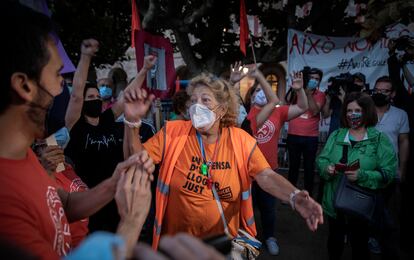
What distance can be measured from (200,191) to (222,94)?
31.5 inches

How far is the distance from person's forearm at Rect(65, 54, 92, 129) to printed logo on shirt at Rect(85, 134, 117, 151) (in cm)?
36

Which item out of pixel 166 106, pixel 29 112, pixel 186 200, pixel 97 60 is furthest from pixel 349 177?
pixel 97 60

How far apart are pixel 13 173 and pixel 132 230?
0.45m

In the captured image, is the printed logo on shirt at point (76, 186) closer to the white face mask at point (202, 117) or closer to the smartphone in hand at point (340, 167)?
the white face mask at point (202, 117)

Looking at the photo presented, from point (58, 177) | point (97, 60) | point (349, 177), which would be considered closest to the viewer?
point (58, 177)

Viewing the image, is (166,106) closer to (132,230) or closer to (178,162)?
(178,162)

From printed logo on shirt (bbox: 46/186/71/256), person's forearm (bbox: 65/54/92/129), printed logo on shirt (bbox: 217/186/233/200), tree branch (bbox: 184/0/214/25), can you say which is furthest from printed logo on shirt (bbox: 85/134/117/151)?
tree branch (bbox: 184/0/214/25)

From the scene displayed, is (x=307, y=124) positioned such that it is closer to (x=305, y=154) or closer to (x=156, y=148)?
(x=305, y=154)

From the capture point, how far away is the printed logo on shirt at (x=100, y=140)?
3.07 meters

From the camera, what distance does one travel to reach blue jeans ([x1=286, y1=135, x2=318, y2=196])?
539 centimetres

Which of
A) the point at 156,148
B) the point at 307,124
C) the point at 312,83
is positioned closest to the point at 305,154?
the point at 307,124

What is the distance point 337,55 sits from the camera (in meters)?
7.14

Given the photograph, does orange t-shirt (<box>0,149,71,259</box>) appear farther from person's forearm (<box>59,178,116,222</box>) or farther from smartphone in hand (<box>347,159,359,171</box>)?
smartphone in hand (<box>347,159,359,171</box>)

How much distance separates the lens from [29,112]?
3.88ft
